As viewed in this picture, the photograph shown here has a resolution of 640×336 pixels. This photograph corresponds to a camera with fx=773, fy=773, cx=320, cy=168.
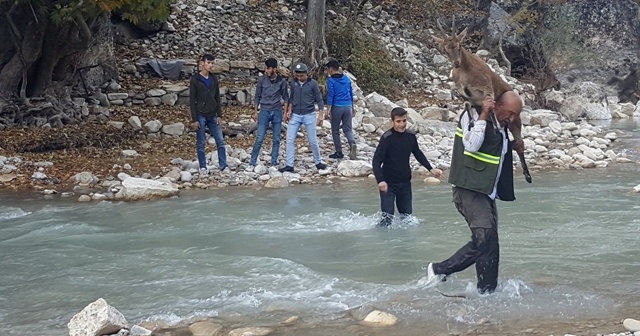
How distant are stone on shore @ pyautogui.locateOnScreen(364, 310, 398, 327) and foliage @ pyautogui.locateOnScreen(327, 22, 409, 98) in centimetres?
1526

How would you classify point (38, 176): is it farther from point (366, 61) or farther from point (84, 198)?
point (366, 61)

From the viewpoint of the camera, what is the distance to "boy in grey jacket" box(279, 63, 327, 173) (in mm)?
13117

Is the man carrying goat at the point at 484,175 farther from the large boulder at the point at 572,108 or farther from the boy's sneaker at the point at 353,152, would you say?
the large boulder at the point at 572,108

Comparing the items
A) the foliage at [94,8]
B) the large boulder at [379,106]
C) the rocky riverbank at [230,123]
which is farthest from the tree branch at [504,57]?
the foliage at [94,8]

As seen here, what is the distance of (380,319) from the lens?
606cm

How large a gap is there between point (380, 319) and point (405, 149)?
2950 mm

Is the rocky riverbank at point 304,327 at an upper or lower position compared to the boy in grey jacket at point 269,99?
lower

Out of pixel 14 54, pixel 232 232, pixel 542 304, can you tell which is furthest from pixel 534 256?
pixel 14 54

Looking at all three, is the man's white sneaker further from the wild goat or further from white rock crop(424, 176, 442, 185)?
white rock crop(424, 176, 442, 185)

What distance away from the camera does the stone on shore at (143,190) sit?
1182 centimetres

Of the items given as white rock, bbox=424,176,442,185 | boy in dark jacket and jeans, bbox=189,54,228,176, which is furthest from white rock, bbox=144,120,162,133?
white rock, bbox=424,176,442,185

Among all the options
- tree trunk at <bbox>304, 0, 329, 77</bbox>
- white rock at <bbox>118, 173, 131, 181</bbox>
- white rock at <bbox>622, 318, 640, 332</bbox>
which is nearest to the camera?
white rock at <bbox>622, 318, 640, 332</bbox>

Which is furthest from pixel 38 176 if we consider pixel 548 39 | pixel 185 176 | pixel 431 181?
pixel 548 39

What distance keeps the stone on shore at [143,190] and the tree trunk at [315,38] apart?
8273 millimetres
